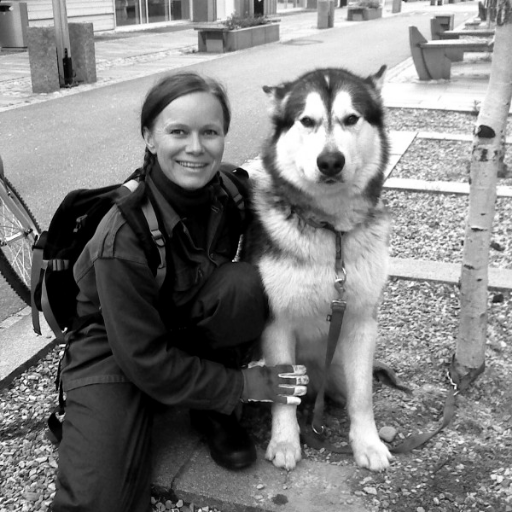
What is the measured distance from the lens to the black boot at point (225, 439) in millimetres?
2523

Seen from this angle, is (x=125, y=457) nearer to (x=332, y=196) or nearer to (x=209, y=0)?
(x=332, y=196)

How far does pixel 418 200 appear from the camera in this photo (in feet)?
19.0

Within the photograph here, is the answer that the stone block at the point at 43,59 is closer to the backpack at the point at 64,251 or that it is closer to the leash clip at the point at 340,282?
the backpack at the point at 64,251

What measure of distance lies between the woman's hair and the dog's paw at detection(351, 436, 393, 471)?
1372 millimetres

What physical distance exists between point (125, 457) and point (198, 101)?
1278 millimetres

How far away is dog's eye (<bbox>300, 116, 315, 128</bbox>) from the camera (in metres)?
2.45

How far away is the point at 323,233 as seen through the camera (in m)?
2.53

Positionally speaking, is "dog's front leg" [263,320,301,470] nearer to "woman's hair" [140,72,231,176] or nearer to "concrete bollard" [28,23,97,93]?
"woman's hair" [140,72,231,176]

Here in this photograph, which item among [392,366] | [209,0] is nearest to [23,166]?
[392,366]

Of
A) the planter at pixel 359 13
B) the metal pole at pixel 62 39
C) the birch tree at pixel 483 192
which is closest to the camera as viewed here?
the birch tree at pixel 483 192

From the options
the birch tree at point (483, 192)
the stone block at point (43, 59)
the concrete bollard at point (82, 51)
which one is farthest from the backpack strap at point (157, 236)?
the concrete bollard at point (82, 51)

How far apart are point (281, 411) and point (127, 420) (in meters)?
0.59

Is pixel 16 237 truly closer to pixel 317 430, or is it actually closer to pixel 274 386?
pixel 274 386

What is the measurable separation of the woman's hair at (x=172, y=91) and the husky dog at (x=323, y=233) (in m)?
0.30
